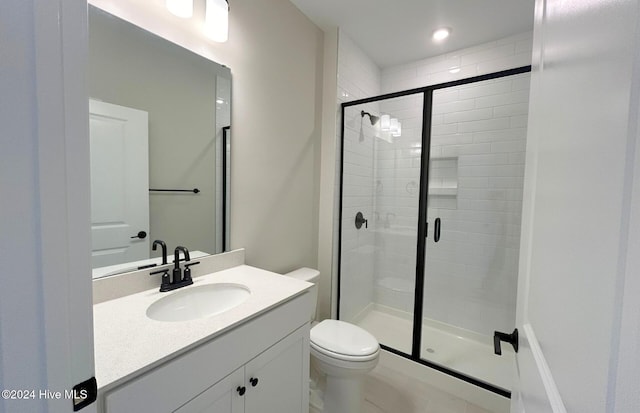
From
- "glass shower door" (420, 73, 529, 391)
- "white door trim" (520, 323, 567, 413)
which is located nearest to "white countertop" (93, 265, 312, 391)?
"white door trim" (520, 323, 567, 413)

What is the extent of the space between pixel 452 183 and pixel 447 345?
4.52ft

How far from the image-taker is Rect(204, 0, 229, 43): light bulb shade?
4.05ft

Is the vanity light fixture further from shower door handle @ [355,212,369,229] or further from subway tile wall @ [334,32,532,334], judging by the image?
shower door handle @ [355,212,369,229]

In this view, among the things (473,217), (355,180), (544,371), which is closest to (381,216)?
(355,180)

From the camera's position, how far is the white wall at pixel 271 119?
57.2 inches

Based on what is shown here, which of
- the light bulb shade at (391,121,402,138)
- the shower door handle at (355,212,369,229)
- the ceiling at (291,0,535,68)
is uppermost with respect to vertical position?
the ceiling at (291,0,535,68)

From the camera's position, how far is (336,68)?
208 centimetres

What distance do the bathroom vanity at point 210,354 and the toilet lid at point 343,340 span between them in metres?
0.26

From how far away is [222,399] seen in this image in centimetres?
85

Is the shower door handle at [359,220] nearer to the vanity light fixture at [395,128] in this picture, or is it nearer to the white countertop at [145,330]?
the vanity light fixture at [395,128]

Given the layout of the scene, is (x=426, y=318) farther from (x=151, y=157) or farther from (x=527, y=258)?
(x=151, y=157)

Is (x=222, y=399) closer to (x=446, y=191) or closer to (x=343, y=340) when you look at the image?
(x=343, y=340)

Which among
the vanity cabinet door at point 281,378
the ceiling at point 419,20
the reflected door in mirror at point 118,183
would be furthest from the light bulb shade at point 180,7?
the vanity cabinet door at point 281,378

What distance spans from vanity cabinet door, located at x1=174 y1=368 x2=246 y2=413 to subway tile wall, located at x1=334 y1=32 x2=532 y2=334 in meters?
1.41
